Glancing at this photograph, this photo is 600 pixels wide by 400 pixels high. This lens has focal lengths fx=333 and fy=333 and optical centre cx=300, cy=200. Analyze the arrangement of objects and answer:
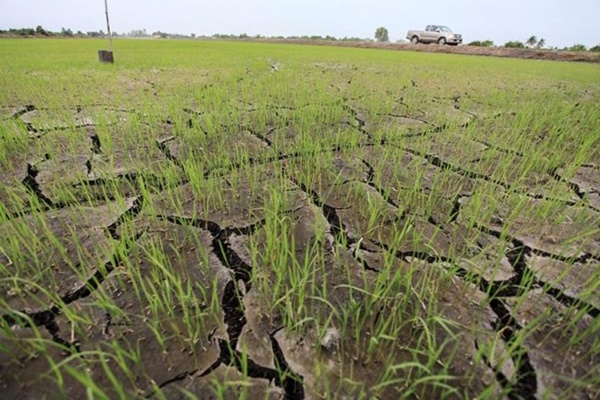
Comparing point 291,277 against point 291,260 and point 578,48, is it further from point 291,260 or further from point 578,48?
point 578,48

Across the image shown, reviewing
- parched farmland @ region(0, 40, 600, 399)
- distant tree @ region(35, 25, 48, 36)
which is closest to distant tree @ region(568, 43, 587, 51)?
parched farmland @ region(0, 40, 600, 399)

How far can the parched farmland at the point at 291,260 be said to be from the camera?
609mm

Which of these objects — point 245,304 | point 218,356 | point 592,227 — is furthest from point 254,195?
point 592,227

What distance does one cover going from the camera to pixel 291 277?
71 centimetres

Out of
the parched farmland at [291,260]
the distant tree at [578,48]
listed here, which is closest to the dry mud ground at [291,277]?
the parched farmland at [291,260]

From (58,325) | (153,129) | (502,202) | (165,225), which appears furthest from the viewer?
(153,129)

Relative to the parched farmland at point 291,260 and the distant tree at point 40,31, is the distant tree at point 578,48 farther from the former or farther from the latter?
the distant tree at point 40,31

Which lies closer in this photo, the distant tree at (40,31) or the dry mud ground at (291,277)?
the dry mud ground at (291,277)

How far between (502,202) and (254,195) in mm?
914

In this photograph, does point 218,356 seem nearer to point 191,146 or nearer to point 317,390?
point 317,390

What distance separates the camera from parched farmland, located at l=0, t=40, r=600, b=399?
2.00 feet

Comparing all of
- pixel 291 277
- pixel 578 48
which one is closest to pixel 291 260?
pixel 291 277

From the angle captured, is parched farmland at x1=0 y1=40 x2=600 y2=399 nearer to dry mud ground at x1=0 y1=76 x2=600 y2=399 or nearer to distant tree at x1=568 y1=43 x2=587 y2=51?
dry mud ground at x1=0 y1=76 x2=600 y2=399

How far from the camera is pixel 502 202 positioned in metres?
1.23
